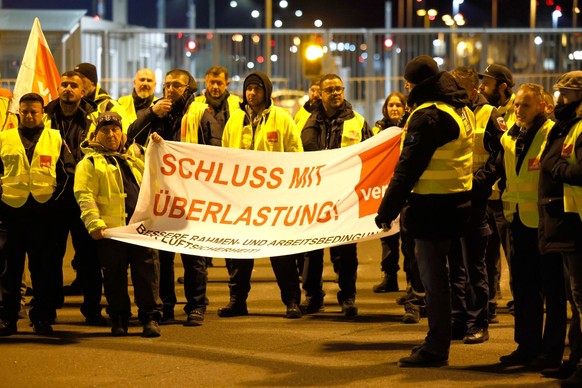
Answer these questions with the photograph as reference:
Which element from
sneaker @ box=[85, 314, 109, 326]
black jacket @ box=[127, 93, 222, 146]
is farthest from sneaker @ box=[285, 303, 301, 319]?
black jacket @ box=[127, 93, 222, 146]

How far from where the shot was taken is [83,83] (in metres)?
11.3

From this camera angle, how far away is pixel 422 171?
8.21m

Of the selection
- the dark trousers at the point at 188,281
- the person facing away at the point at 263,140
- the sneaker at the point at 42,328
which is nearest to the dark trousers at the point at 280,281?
the person facing away at the point at 263,140

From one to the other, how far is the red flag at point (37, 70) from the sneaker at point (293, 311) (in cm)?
380

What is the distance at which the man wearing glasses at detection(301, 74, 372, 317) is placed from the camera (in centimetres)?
1073

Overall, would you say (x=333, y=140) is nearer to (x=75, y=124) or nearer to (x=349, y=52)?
(x=75, y=124)

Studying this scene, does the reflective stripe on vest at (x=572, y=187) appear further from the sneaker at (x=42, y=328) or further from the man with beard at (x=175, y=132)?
the sneaker at (x=42, y=328)

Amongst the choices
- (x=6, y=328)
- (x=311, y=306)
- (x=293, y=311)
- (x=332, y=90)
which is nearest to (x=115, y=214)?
(x=6, y=328)

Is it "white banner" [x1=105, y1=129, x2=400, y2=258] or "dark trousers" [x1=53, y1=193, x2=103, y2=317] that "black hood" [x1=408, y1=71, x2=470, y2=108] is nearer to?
"white banner" [x1=105, y1=129, x2=400, y2=258]

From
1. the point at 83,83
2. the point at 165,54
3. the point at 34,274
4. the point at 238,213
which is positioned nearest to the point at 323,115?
the point at 238,213

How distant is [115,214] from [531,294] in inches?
140

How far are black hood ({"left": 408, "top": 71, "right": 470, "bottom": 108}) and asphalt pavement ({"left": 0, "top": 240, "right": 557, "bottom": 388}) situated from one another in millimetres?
1955

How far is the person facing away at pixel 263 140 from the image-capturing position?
1062 cm

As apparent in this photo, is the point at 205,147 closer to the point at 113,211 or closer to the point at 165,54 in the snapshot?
the point at 113,211
